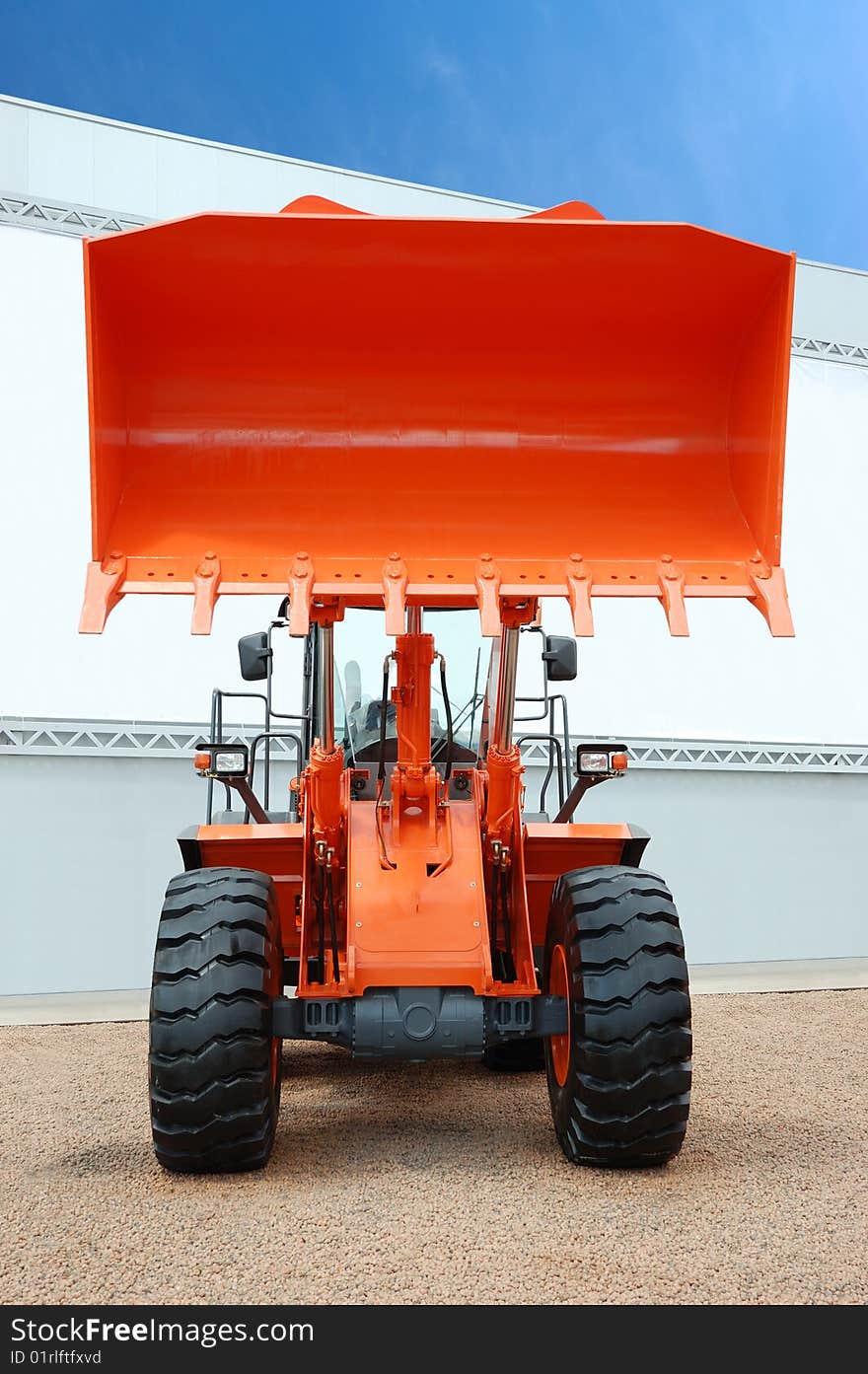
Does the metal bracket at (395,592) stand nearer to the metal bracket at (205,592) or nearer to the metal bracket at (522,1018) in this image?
the metal bracket at (205,592)

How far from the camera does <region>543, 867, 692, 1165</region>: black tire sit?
3.62m

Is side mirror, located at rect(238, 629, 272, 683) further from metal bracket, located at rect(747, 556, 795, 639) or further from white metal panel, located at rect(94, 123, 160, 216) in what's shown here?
white metal panel, located at rect(94, 123, 160, 216)

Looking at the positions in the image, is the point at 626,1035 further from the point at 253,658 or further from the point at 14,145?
the point at 14,145

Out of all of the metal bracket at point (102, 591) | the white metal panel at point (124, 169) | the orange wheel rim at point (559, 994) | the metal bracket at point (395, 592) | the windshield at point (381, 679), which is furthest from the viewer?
the white metal panel at point (124, 169)

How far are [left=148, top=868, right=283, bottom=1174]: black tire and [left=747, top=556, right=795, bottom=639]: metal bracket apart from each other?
1.92 metres

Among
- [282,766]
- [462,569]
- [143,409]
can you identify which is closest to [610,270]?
[462,569]

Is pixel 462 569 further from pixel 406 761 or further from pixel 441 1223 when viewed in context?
pixel 441 1223

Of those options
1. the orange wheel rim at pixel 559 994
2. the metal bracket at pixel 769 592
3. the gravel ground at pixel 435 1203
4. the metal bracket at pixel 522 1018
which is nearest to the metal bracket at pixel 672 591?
the metal bracket at pixel 769 592

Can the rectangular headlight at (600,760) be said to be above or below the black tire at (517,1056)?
above

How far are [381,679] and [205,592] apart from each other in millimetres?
1554

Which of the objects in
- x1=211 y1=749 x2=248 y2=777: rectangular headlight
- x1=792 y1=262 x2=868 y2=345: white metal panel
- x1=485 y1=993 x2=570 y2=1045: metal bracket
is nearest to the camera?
x1=485 y1=993 x2=570 y2=1045: metal bracket

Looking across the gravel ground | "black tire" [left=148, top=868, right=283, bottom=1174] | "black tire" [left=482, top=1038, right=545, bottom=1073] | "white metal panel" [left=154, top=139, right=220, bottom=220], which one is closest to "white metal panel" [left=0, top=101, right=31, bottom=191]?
"white metal panel" [left=154, top=139, right=220, bottom=220]

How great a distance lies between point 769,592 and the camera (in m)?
3.59

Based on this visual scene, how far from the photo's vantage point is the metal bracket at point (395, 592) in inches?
134
